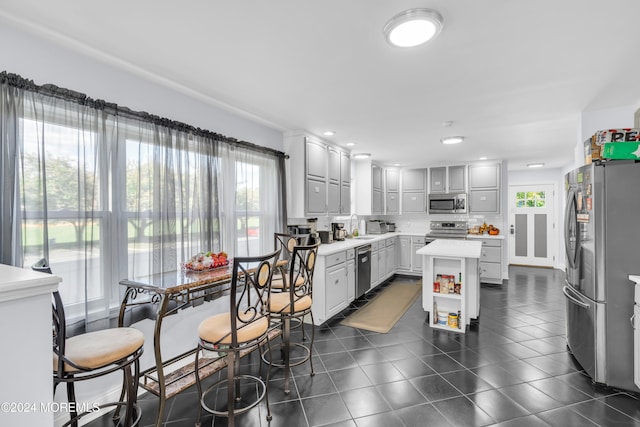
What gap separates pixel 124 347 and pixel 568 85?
3.76 metres

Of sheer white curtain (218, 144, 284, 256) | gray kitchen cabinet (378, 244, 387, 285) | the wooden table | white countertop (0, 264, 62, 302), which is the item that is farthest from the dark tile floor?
gray kitchen cabinet (378, 244, 387, 285)

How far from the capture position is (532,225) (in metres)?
7.36

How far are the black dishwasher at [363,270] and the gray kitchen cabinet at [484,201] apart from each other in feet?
9.45

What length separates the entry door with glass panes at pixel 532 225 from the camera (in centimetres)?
718

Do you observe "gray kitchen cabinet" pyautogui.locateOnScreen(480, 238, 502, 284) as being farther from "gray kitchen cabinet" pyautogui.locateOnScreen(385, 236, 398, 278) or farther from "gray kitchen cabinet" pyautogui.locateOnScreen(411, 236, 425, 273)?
"gray kitchen cabinet" pyautogui.locateOnScreen(385, 236, 398, 278)

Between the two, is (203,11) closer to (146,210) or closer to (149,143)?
(149,143)

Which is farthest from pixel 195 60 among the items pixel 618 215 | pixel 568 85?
pixel 618 215

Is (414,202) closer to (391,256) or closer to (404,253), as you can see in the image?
(404,253)

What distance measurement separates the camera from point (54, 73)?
189 centimetres

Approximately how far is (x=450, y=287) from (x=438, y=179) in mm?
3540

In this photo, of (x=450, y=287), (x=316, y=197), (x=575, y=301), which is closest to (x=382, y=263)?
(x=450, y=287)

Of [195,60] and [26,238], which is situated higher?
[195,60]

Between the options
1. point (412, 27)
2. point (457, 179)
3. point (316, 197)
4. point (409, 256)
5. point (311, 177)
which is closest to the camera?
point (412, 27)

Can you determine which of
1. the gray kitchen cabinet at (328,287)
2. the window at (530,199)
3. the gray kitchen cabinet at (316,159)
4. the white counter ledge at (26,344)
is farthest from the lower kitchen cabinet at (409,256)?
the white counter ledge at (26,344)
